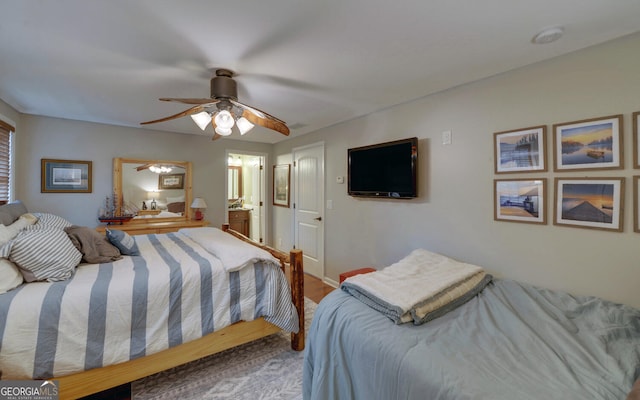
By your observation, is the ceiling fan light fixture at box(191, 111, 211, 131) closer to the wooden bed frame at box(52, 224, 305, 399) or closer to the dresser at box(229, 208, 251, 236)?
the wooden bed frame at box(52, 224, 305, 399)

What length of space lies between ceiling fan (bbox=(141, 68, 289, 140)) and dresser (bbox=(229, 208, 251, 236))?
3.57m

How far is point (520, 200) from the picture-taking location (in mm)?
1956

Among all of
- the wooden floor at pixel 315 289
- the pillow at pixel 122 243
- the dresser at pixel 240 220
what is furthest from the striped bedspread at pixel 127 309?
the dresser at pixel 240 220

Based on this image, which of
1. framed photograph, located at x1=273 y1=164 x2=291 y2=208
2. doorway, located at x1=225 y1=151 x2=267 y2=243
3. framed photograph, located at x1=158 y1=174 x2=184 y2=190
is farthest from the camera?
doorway, located at x1=225 y1=151 x2=267 y2=243

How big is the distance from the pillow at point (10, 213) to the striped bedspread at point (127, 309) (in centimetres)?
70

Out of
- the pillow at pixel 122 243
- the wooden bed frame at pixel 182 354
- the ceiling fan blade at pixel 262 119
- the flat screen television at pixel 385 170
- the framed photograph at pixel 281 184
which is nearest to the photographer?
the wooden bed frame at pixel 182 354

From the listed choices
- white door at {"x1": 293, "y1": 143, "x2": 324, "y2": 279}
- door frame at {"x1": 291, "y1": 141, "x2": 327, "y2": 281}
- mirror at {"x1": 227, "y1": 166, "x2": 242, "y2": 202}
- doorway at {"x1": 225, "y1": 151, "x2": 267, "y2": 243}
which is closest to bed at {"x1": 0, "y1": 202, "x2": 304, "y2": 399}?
door frame at {"x1": 291, "y1": 141, "x2": 327, "y2": 281}

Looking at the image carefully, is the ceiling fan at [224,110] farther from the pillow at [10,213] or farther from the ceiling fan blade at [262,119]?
the pillow at [10,213]

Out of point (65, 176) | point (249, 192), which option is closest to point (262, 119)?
point (65, 176)

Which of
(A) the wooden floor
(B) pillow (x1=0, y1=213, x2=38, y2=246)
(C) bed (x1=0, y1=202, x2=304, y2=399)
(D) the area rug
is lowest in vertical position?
(D) the area rug

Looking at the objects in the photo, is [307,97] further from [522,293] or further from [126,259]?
[522,293]

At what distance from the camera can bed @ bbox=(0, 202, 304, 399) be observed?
54.2 inches

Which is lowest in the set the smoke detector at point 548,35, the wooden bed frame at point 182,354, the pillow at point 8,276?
the wooden bed frame at point 182,354

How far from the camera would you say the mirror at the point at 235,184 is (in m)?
6.21
